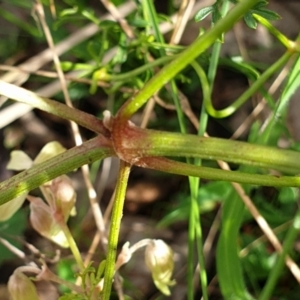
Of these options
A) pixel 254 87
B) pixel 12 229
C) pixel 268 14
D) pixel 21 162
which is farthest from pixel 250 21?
pixel 12 229

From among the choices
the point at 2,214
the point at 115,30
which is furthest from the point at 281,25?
the point at 2,214

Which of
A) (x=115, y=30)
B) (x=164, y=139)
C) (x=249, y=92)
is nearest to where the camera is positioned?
(x=164, y=139)

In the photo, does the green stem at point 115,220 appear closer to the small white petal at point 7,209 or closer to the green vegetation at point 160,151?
the green vegetation at point 160,151

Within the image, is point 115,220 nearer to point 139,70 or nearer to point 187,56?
point 187,56

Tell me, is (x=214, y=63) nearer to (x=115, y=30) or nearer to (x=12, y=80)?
(x=115, y=30)

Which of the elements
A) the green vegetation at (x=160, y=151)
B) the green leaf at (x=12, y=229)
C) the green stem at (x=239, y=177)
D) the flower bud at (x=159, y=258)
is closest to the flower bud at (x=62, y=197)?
the green vegetation at (x=160, y=151)

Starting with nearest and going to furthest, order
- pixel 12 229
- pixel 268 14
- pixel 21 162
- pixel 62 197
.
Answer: pixel 268 14 < pixel 62 197 < pixel 21 162 < pixel 12 229
